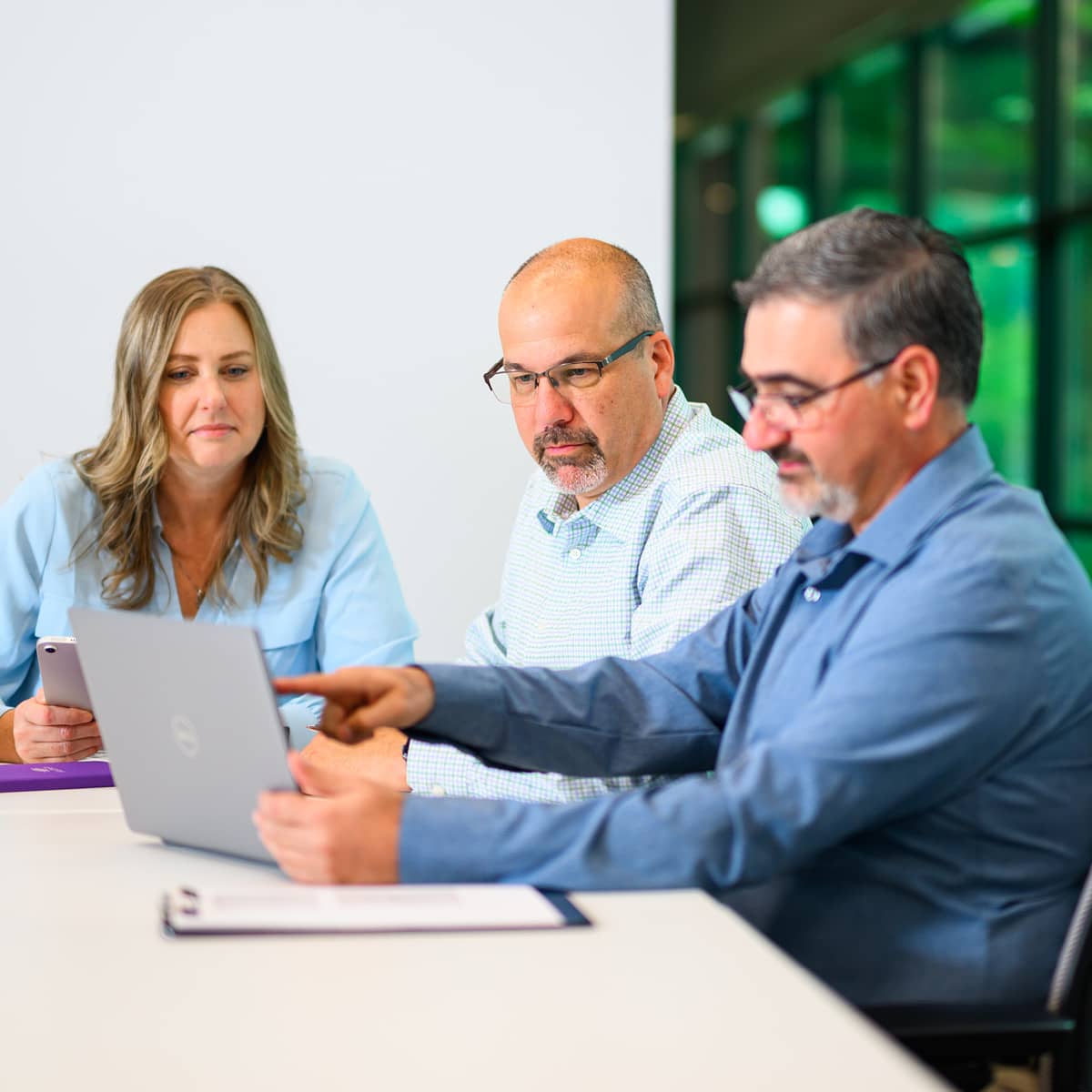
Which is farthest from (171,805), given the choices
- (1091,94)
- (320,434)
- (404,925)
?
(1091,94)

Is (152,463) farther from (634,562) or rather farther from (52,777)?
(634,562)

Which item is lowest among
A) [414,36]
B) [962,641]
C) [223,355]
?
[962,641]

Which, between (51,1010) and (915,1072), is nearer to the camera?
(915,1072)

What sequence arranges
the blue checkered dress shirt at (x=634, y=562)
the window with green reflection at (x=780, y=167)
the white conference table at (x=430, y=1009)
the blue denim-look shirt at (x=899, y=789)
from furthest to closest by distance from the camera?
the window with green reflection at (x=780, y=167) → the blue checkered dress shirt at (x=634, y=562) → the blue denim-look shirt at (x=899, y=789) → the white conference table at (x=430, y=1009)

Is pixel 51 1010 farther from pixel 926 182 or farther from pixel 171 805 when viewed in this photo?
pixel 926 182

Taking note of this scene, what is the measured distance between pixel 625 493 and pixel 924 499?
0.89 m

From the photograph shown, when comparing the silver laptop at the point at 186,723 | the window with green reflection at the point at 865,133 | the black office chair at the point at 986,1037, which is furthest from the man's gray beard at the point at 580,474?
the window with green reflection at the point at 865,133

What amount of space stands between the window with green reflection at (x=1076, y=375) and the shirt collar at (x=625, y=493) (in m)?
4.76

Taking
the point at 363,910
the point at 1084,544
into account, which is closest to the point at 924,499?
the point at 363,910

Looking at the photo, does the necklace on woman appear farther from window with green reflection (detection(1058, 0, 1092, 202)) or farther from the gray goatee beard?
window with green reflection (detection(1058, 0, 1092, 202))

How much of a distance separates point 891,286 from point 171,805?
92 cm

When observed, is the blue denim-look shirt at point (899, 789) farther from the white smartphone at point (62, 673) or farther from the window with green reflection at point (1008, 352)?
the window with green reflection at point (1008, 352)

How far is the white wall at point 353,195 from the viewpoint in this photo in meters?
3.05

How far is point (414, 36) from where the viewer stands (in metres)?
3.15
